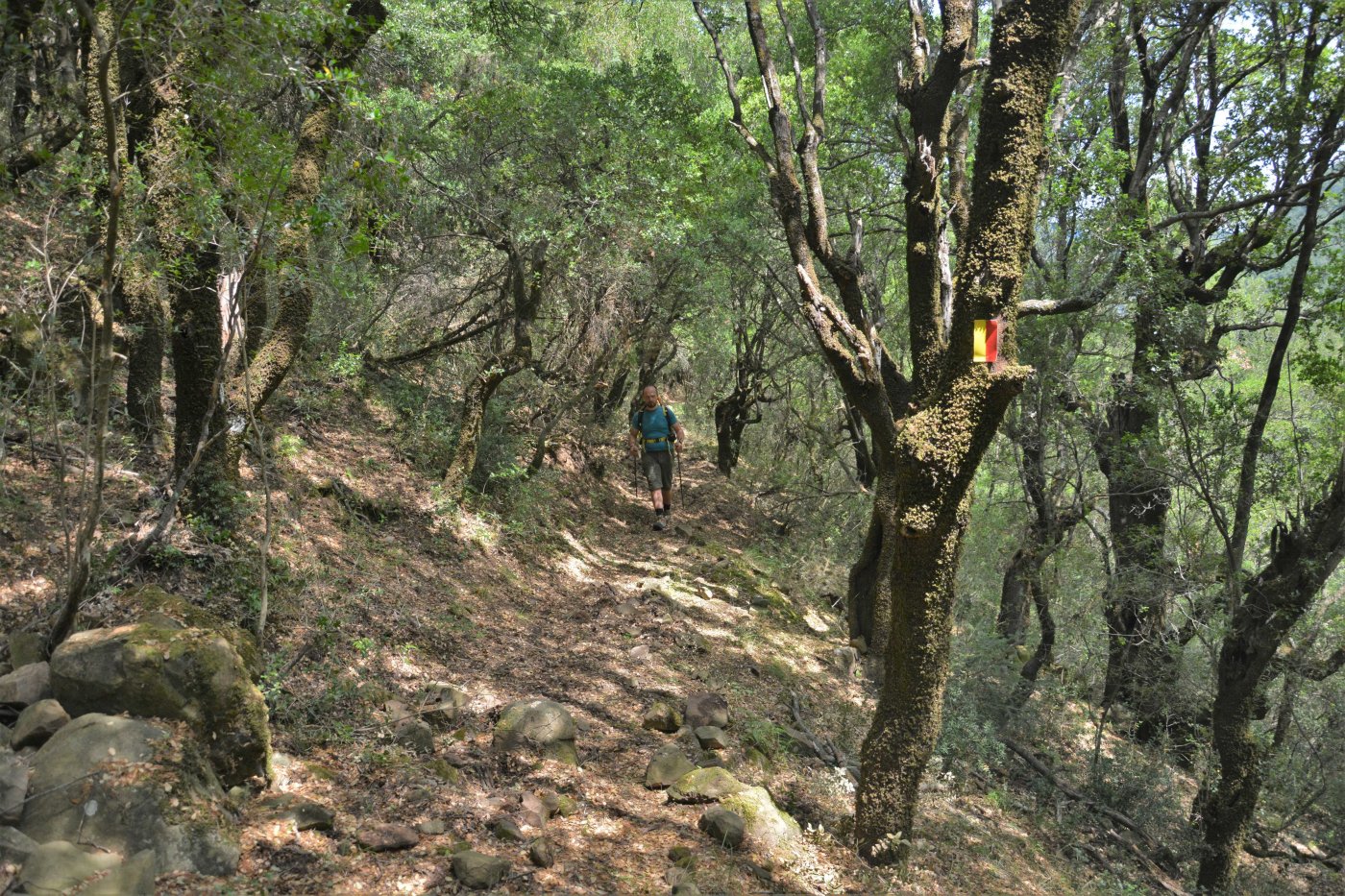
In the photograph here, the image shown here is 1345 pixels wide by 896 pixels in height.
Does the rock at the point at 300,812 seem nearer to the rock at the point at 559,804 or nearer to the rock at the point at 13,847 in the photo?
the rock at the point at 13,847

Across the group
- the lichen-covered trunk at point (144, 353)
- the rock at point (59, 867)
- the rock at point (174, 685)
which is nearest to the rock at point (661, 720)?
the rock at point (174, 685)

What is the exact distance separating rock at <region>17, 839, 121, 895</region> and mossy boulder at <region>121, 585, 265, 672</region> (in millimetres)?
Result: 1262

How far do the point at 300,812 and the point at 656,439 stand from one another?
7.77m

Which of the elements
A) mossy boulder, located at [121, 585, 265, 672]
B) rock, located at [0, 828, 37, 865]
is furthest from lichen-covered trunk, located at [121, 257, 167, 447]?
rock, located at [0, 828, 37, 865]

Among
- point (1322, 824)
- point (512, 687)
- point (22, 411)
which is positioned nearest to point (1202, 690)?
point (1322, 824)

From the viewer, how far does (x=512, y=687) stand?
616 centimetres

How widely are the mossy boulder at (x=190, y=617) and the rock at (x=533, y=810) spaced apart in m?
1.59

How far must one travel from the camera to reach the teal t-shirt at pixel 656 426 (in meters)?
11.1

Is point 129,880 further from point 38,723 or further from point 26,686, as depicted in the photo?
point 26,686

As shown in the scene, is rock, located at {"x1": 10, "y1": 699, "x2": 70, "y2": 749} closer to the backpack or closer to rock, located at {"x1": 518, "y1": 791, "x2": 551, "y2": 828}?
rock, located at {"x1": 518, "y1": 791, "x2": 551, "y2": 828}

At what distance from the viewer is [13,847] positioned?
282 centimetres

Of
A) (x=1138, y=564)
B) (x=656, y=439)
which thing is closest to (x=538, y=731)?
(x=656, y=439)

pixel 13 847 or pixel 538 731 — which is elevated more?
pixel 13 847

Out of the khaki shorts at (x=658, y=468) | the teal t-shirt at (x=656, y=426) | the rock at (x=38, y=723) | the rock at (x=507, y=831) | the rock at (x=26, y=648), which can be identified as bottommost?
the rock at (x=507, y=831)
